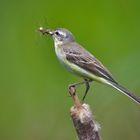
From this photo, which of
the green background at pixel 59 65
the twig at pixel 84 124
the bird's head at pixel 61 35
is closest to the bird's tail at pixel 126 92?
the twig at pixel 84 124

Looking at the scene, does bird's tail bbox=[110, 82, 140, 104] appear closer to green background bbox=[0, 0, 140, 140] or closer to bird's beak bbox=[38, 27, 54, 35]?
green background bbox=[0, 0, 140, 140]

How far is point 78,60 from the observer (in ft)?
28.1

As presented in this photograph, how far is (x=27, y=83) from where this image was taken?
965 centimetres

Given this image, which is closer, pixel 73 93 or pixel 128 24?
pixel 73 93

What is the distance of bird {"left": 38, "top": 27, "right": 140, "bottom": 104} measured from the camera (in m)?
8.09

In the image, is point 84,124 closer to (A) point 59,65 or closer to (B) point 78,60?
(B) point 78,60

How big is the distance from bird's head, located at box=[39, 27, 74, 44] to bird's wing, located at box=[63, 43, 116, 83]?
11cm

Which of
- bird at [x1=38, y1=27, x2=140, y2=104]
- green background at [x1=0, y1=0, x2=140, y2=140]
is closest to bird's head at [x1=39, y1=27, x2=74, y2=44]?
bird at [x1=38, y1=27, x2=140, y2=104]

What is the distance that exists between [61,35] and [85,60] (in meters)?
0.70

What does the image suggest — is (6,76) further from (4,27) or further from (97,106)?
(97,106)

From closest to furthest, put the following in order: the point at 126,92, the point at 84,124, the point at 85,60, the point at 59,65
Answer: the point at 84,124 < the point at 126,92 < the point at 85,60 < the point at 59,65

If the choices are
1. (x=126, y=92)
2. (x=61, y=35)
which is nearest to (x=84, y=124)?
(x=126, y=92)

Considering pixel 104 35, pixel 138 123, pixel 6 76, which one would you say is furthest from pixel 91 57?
pixel 6 76

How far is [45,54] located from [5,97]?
3.82 ft
